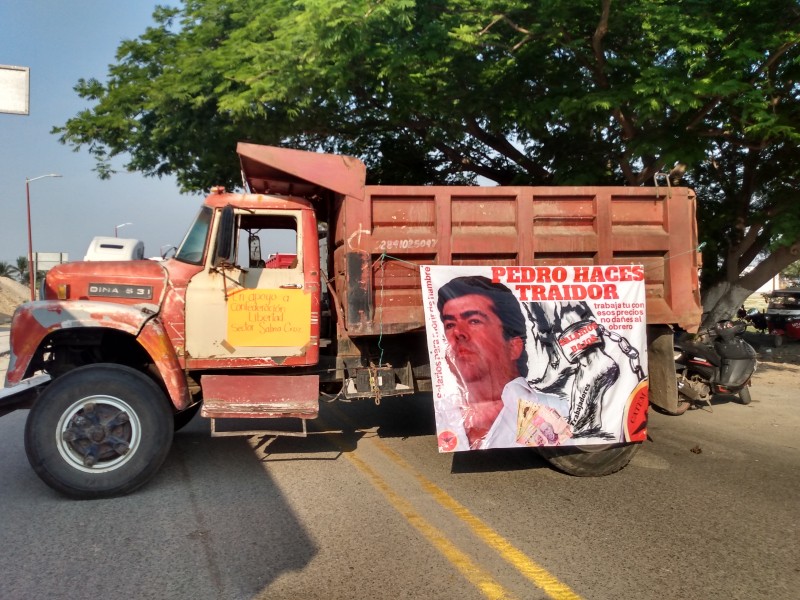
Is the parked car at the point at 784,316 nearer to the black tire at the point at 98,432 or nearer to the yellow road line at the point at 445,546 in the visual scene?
the yellow road line at the point at 445,546

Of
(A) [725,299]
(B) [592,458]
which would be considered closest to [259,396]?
(B) [592,458]

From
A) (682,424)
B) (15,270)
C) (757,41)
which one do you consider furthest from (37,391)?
(15,270)

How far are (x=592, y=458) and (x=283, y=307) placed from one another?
2.95 m

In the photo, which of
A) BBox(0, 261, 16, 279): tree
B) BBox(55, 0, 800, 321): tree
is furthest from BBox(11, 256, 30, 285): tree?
BBox(55, 0, 800, 321): tree

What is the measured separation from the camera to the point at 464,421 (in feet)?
17.6

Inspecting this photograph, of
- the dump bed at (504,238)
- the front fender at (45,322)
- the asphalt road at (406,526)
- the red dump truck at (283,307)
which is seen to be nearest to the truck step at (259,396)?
the red dump truck at (283,307)

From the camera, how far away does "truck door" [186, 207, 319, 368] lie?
18.2 ft

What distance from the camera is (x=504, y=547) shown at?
425cm

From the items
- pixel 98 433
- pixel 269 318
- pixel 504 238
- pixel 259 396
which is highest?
pixel 504 238

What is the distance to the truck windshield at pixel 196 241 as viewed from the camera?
5.64 metres

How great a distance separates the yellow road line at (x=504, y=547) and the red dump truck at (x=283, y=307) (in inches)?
37.9

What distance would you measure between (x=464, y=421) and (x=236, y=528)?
1909 millimetres

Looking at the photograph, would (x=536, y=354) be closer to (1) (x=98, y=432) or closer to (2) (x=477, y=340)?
(2) (x=477, y=340)

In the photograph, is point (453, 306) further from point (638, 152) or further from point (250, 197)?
point (638, 152)
